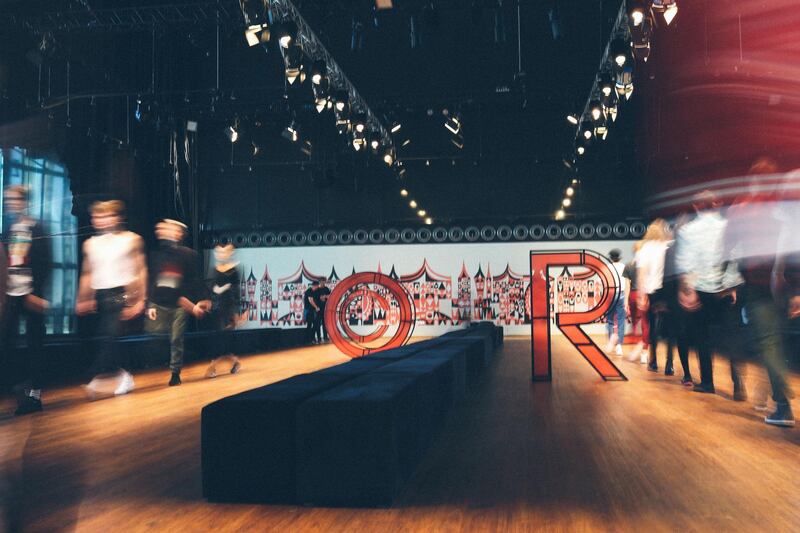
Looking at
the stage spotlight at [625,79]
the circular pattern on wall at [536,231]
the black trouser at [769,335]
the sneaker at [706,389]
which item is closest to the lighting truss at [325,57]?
the stage spotlight at [625,79]

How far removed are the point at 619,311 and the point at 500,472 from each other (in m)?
7.36

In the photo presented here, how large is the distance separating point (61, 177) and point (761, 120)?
40.7 feet

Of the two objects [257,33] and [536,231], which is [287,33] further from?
[536,231]

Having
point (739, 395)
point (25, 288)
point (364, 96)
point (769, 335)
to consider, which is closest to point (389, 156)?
point (364, 96)

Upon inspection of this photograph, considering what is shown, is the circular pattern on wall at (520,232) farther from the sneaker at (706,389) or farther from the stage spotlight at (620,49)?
the sneaker at (706,389)

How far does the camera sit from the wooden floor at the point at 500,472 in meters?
2.51

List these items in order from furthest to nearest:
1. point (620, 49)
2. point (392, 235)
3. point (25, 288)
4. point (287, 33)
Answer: point (392, 235) < point (620, 49) < point (287, 33) < point (25, 288)

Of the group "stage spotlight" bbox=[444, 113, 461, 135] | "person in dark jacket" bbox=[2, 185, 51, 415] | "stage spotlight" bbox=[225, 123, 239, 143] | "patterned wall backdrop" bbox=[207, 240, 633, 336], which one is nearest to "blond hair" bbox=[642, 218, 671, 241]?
"person in dark jacket" bbox=[2, 185, 51, 415]

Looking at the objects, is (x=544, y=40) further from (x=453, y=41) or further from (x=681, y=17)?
(x=681, y=17)

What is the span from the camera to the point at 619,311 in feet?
32.7

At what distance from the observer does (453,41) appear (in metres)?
13.1

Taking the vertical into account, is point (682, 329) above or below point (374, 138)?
below

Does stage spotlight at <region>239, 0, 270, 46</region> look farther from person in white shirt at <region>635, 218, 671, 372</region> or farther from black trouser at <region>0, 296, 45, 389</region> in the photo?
person in white shirt at <region>635, 218, 671, 372</region>

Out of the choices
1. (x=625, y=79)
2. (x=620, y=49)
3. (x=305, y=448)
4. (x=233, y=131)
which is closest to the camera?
(x=305, y=448)
